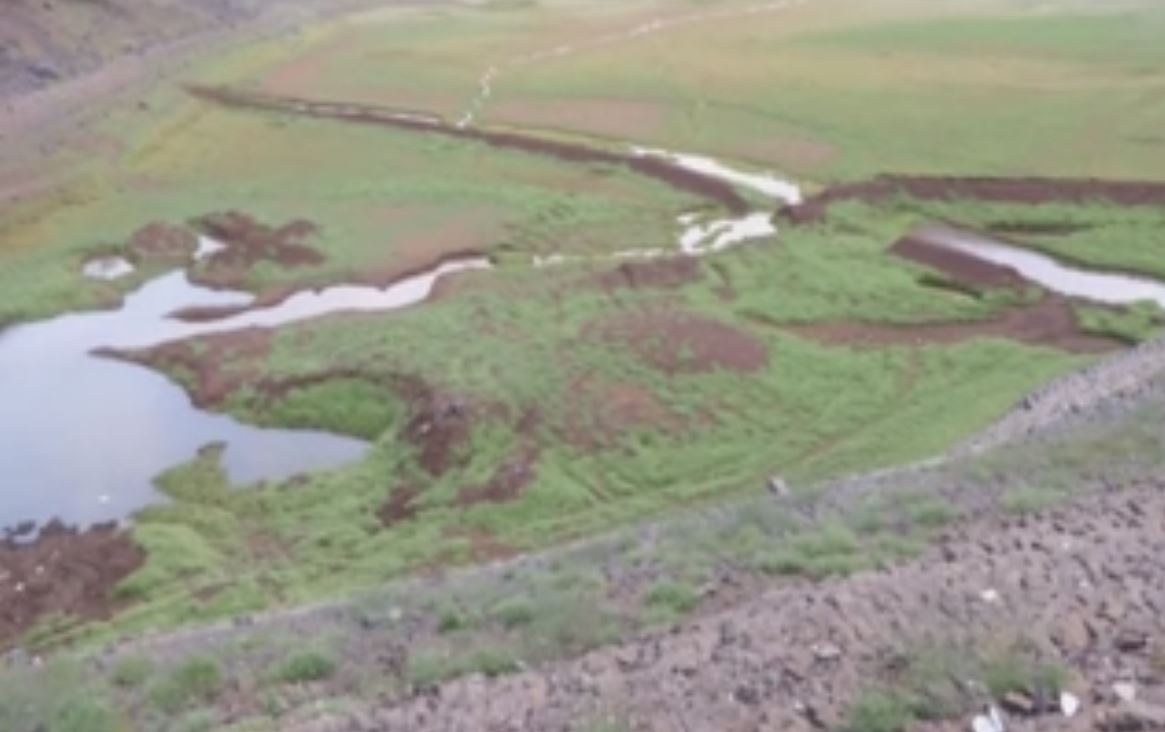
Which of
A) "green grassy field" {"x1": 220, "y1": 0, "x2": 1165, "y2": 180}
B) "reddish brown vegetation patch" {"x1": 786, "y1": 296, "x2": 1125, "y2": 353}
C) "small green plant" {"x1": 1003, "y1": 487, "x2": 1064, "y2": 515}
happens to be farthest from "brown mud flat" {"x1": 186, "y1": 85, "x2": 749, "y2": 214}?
"small green plant" {"x1": 1003, "y1": 487, "x2": 1064, "y2": 515}

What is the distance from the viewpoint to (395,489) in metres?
32.8

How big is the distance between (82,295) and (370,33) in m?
51.0

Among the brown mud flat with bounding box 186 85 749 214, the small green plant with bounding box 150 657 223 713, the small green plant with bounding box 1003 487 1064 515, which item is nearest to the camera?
the small green plant with bounding box 150 657 223 713

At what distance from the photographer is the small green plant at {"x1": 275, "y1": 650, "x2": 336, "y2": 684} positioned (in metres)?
17.7

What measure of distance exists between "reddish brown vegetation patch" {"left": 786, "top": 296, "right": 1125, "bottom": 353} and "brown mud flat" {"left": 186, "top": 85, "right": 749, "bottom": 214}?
1410cm

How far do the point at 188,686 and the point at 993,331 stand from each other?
28.9 meters

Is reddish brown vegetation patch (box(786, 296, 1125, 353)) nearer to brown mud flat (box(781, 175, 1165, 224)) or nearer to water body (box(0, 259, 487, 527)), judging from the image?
brown mud flat (box(781, 175, 1165, 224))

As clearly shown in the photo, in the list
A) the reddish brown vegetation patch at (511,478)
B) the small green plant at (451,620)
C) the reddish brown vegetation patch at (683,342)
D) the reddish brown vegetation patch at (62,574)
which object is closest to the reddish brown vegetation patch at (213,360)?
the reddish brown vegetation patch at (62,574)

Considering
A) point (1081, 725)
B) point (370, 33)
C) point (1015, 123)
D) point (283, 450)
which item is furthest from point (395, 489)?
point (370, 33)

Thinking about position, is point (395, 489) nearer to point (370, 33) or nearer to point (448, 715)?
point (448, 715)

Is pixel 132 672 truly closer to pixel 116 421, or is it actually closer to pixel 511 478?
pixel 511 478

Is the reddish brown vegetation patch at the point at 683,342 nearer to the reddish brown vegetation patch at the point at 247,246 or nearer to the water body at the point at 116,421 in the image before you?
the water body at the point at 116,421

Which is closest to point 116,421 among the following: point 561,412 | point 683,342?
point 561,412

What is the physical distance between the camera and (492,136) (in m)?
67.2
